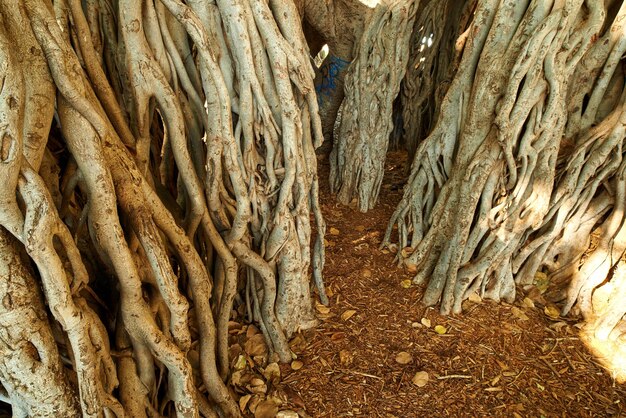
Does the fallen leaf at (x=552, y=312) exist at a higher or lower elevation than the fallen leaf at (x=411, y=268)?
lower

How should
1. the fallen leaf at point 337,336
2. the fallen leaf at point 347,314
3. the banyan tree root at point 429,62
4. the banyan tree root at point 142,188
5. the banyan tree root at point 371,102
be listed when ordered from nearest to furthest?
1. the banyan tree root at point 142,188
2. the fallen leaf at point 337,336
3. the fallen leaf at point 347,314
4. the banyan tree root at point 371,102
5. the banyan tree root at point 429,62

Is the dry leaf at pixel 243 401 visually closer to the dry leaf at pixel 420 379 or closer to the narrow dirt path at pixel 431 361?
the narrow dirt path at pixel 431 361

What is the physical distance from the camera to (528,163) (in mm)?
2330

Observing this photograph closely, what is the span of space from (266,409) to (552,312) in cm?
199

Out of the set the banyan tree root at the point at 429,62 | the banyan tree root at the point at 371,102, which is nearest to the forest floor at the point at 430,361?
the banyan tree root at the point at 371,102

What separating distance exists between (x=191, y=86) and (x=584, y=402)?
8.27 ft

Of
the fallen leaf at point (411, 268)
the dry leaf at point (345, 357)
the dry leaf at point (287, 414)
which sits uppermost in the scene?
the fallen leaf at point (411, 268)

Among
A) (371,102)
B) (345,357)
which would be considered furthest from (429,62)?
(345,357)

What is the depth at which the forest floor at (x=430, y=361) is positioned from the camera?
2.09m

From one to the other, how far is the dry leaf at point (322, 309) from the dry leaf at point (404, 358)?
0.51 metres

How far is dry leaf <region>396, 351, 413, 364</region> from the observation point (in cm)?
229

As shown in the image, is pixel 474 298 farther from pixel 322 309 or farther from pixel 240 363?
pixel 240 363

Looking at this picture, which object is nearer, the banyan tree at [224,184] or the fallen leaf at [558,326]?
the banyan tree at [224,184]

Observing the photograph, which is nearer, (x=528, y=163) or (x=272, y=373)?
(x=272, y=373)
